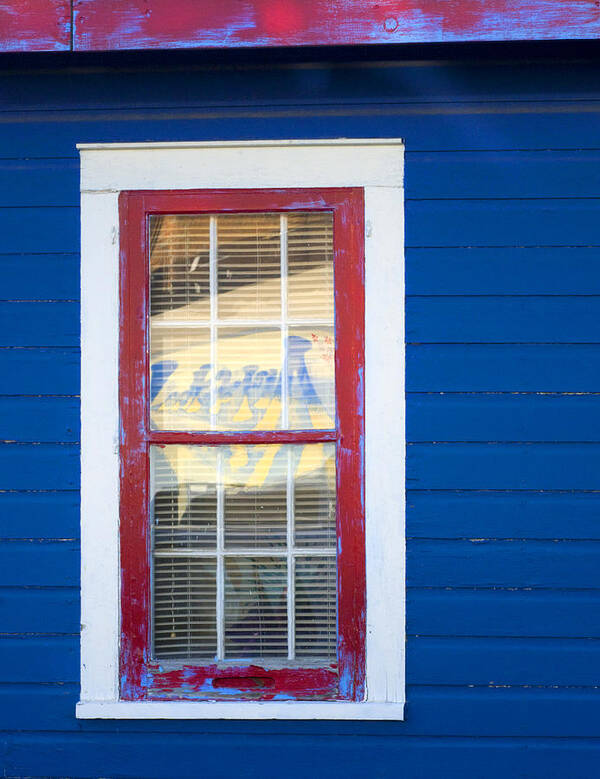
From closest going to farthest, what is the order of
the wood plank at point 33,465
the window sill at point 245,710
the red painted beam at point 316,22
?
the red painted beam at point 316,22, the window sill at point 245,710, the wood plank at point 33,465

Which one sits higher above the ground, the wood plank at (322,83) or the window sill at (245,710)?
the wood plank at (322,83)

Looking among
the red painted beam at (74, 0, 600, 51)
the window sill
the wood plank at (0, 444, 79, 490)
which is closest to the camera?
the red painted beam at (74, 0, 600, 51)

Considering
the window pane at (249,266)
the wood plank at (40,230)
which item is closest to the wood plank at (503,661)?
the window pane at (249,266)

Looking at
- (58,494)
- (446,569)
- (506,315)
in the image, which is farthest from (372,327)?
(58,494)

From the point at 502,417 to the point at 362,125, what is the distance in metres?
1.10

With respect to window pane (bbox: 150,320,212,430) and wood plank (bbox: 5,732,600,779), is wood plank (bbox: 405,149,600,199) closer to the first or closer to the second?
window pane (bbox: 150,320,212,430)

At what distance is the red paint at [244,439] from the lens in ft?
9.11

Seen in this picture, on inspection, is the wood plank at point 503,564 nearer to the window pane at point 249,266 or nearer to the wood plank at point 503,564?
the wood plank at point 503,564

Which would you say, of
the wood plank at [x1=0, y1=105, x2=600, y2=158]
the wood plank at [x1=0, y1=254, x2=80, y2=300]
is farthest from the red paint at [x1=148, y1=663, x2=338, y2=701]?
the wood plank at [x1=0, y1=105, x2=600, y2=158]

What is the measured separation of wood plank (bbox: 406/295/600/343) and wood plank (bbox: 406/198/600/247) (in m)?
0.20

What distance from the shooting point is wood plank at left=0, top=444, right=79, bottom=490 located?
9.29ft

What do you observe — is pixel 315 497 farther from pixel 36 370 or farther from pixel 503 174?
pixel 503 174

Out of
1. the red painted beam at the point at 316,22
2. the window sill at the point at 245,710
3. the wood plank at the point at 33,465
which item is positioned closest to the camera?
the red painted beam at the point at 316,22

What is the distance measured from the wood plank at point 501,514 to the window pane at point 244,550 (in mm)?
310
